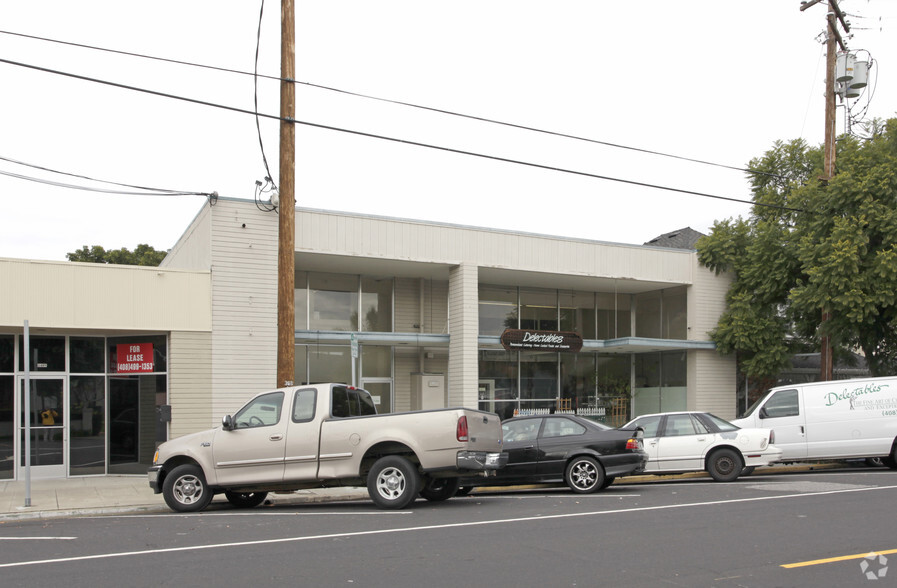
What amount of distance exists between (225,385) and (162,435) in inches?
73.3

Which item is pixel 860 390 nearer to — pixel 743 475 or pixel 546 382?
pixel 743 475

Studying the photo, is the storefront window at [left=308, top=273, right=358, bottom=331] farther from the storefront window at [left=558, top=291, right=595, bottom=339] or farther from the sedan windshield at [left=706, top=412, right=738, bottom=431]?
the sedan windshield at [left=706, top=412, right=738, bottom=431]

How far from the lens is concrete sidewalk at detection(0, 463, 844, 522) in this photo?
1359cm

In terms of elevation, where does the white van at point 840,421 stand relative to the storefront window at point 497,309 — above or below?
below

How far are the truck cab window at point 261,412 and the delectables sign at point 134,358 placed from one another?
707cm

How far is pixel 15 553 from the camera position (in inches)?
365

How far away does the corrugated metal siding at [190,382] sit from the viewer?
18500 millimetres

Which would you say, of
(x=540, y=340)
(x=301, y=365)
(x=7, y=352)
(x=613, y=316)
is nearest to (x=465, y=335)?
(x=540, y=340)

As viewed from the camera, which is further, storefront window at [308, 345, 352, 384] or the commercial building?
storefront window at [308, 345, 352, 384]

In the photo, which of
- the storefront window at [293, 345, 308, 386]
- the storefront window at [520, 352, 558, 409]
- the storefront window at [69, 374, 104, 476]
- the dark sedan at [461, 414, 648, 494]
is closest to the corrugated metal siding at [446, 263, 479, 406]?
Result: the storefront window at [520, 352, 558, 409]

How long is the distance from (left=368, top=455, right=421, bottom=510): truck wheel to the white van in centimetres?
921

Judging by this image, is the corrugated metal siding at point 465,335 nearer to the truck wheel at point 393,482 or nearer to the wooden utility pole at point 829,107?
the wooden utility pole at point 829,107

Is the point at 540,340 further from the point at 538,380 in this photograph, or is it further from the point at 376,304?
the point at 376,304

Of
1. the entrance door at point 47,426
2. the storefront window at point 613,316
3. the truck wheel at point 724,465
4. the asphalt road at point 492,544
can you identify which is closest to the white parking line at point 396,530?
the asphalt road at point 492,544
